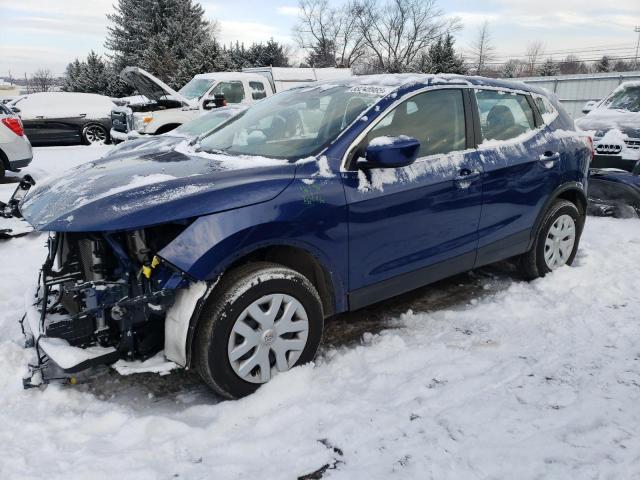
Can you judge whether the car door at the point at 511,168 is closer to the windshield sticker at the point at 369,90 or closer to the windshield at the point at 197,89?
the windshield sticker at the point at 369,90

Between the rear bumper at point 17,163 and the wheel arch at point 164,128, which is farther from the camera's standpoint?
the wheel arch at point 164,128

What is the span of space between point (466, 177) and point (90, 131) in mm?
13921

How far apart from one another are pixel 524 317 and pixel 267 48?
126 feet

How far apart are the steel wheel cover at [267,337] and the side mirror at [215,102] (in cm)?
902

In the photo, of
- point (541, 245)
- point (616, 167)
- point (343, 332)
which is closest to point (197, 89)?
point (616, 167)

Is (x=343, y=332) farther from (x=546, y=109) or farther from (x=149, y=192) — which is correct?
(x=546, y=109)

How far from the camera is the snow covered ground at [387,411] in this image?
2.40 meters

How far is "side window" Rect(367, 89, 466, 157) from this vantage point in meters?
3.40

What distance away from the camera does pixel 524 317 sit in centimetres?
395

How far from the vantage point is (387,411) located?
9.19ft

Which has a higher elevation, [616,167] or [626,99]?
[626,99]

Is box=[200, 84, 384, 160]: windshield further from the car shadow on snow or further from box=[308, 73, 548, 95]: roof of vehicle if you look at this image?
the car shadow on snow

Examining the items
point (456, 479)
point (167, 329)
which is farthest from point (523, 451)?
point (167, 329)

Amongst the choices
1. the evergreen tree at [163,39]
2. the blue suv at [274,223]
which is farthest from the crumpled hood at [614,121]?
the evergreen tree at [163,39]
